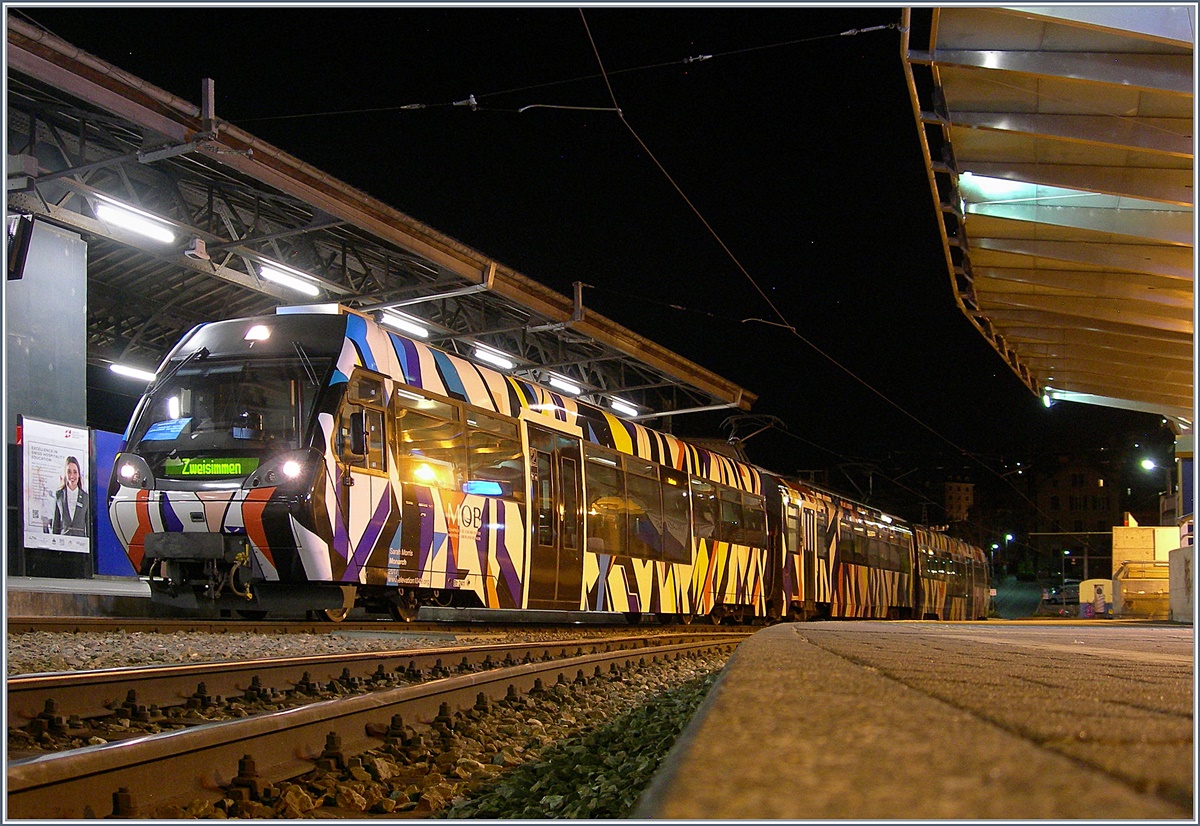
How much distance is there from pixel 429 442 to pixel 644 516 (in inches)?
205

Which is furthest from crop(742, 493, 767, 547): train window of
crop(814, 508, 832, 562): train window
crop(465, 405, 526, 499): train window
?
crop(465, 405, 526, 499): train window

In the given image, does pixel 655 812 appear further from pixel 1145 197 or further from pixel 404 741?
pixel 1145 197

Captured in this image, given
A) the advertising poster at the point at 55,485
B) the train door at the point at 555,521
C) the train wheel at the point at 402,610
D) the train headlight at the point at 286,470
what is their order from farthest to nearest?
the advertising poster at the point at 55,485, the train door at the point at 555,521, the train wheel at the point at 402,610, the train headlight at the point at 286,470

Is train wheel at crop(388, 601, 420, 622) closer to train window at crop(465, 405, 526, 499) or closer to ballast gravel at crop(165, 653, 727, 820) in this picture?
train window at crop(465, 405, 526, 499)

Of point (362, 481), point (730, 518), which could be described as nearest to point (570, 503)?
point (362, 481)

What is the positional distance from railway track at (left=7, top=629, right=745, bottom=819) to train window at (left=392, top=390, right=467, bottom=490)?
2.70 m

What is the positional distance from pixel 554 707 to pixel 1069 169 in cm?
891

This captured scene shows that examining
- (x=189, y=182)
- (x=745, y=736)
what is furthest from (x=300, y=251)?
(x=745, y=736)

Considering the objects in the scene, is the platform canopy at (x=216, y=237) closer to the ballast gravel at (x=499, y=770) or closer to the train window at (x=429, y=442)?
the train window at (x=429, y=442)

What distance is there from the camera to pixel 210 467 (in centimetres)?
1028

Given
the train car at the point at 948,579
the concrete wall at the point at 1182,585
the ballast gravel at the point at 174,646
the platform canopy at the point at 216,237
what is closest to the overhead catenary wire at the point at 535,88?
the platform canopy at the point at 216,237

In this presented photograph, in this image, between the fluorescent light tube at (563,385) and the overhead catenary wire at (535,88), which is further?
the fluorescent light tube at (563,385)

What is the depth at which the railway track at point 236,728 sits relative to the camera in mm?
3375

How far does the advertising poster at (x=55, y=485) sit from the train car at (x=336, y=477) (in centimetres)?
417
